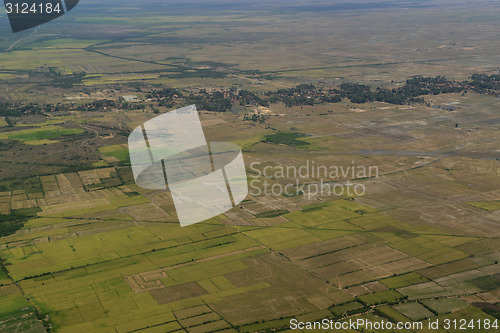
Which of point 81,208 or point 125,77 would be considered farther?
point 125,77

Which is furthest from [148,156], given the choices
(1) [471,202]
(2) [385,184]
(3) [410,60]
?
(3) [410,60]

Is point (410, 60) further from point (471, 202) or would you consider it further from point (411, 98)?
point (471, 202)

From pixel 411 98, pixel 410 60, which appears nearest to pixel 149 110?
pixel 411 98

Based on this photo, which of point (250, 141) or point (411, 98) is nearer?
point (250, 141)

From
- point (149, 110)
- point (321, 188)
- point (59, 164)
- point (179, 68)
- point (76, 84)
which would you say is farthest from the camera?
point (179, 68)

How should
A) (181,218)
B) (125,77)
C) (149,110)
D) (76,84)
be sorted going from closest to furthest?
→ (181,218) < (149,110) < (76,84) < (125,77)

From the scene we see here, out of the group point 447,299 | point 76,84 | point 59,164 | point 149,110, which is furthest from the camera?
point 76,84

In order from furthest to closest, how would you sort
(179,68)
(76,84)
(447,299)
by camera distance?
(179,68)
(76,84)
(447,299)

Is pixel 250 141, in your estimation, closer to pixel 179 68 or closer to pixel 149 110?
pixel 149 110
